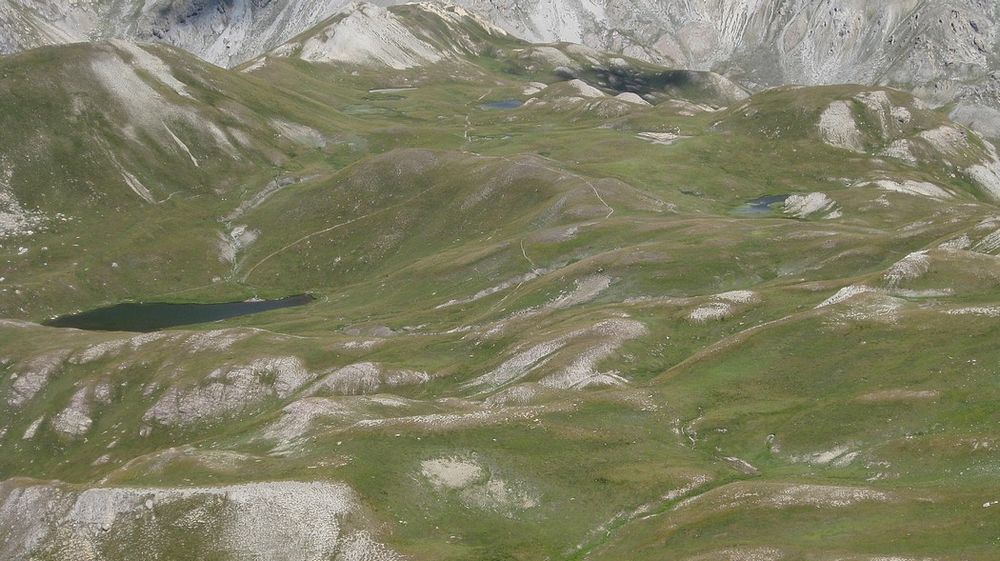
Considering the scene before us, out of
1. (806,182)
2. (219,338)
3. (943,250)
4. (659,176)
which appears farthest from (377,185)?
(943,250)

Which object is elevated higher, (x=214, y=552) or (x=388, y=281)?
(x=214, y=552)

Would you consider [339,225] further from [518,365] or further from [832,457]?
[832,457]

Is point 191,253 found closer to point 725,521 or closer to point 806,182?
point 806,182

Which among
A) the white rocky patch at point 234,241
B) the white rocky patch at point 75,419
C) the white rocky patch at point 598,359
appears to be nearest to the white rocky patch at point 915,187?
the white rocky patch at point 598,359

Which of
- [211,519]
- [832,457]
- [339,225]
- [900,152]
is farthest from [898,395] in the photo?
[900,152]

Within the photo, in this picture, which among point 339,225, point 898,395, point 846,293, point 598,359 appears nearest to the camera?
point 898,395

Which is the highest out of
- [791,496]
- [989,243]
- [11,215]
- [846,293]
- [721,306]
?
[989,243]
